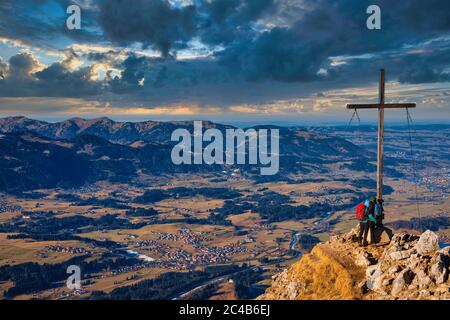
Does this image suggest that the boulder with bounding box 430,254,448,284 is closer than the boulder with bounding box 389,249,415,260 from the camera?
Yes

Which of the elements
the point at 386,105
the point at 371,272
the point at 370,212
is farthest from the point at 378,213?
the point at 386,105

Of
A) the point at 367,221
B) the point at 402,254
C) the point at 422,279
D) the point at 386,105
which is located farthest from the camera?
the point at 386,105

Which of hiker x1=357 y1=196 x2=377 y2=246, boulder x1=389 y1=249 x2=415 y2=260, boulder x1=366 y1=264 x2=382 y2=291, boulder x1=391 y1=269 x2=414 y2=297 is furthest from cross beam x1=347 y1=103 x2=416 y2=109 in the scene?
boulder x1=391 y1=269 x2=414 y2=297

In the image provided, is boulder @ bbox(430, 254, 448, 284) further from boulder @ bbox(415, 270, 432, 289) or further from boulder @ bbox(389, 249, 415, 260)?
boulder @ bbox(389, 249, 415, 260)

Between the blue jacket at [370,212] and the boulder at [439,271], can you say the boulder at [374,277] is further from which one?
the blue jacket at [370,212]

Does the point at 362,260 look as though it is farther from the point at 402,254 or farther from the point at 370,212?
the point at 370,212
